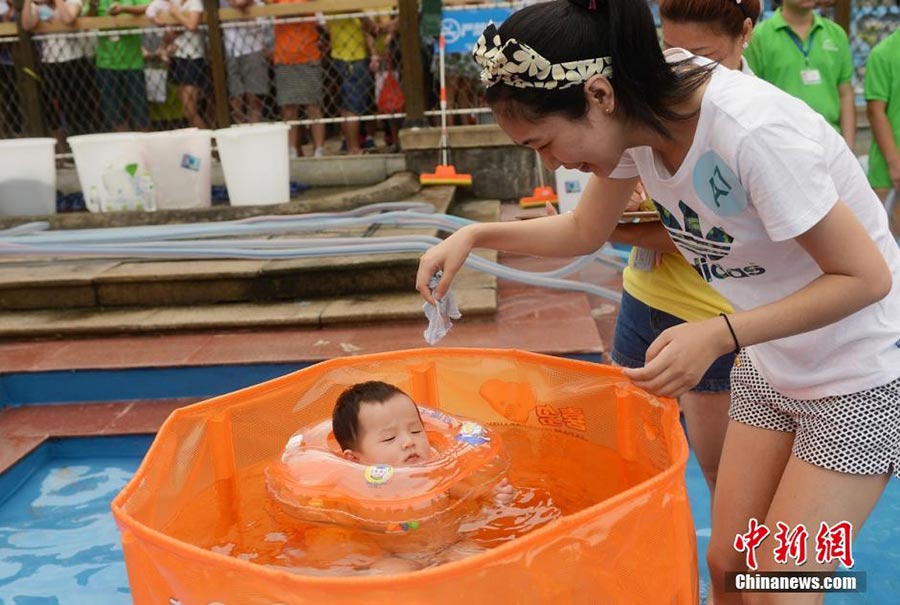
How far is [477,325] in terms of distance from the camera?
4.42 metres

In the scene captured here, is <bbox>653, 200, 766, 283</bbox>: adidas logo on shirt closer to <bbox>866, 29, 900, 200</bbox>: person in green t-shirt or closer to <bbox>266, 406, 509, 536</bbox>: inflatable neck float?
<bbox>266, 406, 509, 536</bbox>: inflatable neck float

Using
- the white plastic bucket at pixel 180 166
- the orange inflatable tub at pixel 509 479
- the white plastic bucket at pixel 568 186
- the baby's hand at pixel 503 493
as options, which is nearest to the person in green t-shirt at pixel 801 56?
the white plastic bucket at pixel 568 186

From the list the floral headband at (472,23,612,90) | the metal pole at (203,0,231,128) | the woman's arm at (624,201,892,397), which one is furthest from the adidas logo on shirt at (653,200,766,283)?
the metal pole at (203,0,231,128)

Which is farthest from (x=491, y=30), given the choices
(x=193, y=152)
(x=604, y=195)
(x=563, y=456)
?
(x=193, y=152)

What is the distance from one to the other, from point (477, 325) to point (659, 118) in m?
2.96

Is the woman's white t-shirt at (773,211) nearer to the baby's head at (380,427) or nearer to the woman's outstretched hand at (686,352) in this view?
the woman's outstretched hand at (686,352)

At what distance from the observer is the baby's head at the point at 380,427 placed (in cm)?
247

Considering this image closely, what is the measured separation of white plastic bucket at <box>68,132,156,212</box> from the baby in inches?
169

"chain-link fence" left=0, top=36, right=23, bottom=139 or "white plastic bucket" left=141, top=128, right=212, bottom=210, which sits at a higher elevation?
"chain-link fence" left=0, top=36, right=23, bottom=139

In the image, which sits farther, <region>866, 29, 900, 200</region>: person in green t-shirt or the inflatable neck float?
<region>866, 29, 900, 200</region>: person in green t-shirt

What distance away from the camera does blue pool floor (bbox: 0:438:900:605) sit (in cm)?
288

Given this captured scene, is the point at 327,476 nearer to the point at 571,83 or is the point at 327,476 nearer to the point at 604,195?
the point at 604,195

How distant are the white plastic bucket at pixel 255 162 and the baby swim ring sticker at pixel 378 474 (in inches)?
164

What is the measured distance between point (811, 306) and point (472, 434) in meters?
1.25
